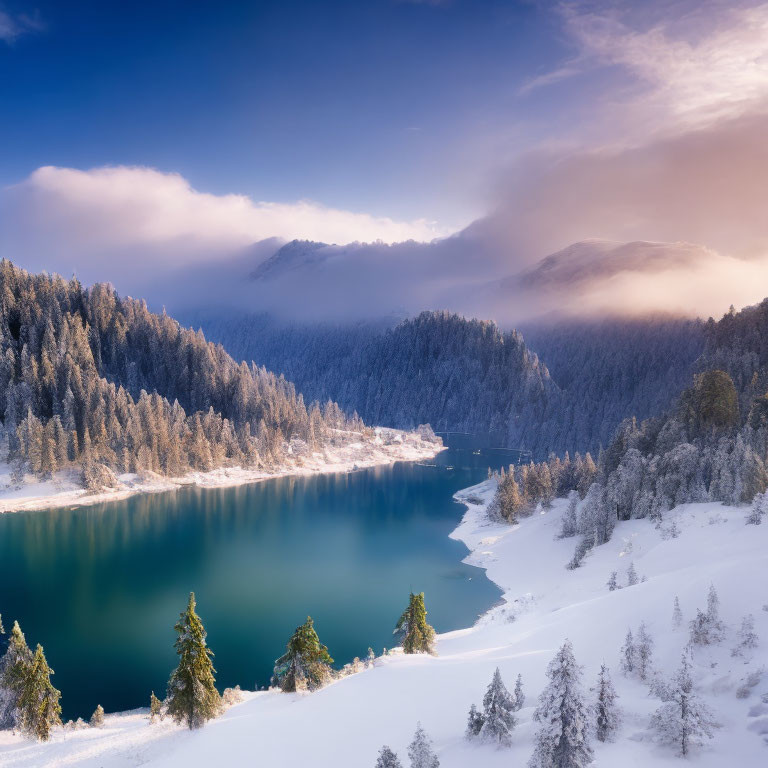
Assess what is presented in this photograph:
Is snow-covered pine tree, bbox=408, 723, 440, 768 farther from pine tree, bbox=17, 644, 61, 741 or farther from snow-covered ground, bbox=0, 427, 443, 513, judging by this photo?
snow-covered ground, bbox=0, 427, 443, 513

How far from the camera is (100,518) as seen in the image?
305 feet

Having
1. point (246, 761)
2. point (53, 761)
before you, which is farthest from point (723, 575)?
point (53, 761)

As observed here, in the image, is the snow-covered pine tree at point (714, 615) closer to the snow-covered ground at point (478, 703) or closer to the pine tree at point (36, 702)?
the snow-covered ground at point (478, 703)

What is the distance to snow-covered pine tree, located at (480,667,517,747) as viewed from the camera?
16.6m

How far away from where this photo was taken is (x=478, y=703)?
21.5 meters

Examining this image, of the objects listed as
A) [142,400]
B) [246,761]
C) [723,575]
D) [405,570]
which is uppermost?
[142,400]

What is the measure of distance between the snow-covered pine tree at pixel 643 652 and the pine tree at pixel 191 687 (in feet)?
69.3

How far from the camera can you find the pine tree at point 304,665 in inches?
1250

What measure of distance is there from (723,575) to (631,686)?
885 centimetres

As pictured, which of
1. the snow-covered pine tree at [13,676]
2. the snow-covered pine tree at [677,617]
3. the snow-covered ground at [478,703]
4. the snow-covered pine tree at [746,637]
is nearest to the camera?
the snow-covered ground at [478,703]

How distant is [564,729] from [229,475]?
127 m

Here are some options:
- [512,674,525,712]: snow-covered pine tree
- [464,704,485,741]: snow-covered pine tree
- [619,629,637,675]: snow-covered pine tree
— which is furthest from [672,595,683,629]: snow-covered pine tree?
[464,704,485,741]: snow-covered pine tree

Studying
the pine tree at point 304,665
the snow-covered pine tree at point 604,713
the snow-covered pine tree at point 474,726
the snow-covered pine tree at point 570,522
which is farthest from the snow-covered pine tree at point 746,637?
the snow-covered pine tree at point 570,522

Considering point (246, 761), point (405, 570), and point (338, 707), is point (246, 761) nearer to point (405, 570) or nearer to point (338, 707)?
point (338, 707)
